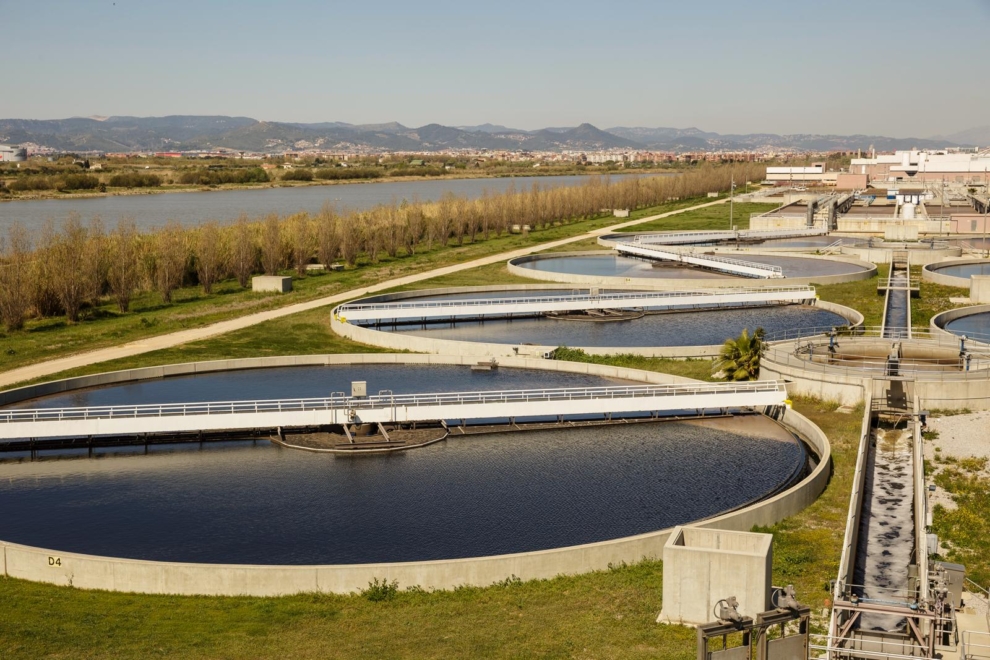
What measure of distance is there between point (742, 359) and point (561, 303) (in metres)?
18.7

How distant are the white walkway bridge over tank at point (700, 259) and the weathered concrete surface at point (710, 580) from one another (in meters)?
51.0

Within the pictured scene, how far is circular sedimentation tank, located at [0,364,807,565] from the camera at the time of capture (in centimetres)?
2820

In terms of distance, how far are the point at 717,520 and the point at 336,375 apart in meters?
25.0

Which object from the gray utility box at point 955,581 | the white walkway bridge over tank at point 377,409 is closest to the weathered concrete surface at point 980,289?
the white walkway bridge over tank at point 377,409

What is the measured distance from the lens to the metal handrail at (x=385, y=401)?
39.4 metres

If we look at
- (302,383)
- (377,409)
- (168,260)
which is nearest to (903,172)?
(168,260)

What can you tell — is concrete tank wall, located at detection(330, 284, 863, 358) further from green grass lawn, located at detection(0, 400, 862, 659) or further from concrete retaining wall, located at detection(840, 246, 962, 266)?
green grass lawn, located at detection(0, 400, 862, 659)

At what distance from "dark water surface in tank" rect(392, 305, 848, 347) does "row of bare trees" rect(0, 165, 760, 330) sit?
18.7 m

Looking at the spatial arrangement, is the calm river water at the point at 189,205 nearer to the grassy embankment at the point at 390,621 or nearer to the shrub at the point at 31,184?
the shrub at the point at 31,184

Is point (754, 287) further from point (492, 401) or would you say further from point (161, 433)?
point (161, 433)

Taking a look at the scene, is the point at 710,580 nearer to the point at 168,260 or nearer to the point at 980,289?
the point at 980,289

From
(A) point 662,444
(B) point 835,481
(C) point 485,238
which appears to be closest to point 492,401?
(A) point 662,444

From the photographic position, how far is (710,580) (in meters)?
22.8

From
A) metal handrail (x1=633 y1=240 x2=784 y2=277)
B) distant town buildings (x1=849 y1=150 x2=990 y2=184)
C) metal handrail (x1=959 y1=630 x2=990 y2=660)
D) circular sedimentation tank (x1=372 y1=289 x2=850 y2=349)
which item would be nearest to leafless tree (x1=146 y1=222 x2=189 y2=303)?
circular sedimentation tank (x1=372 y1=289 x2=850 y2=349)
